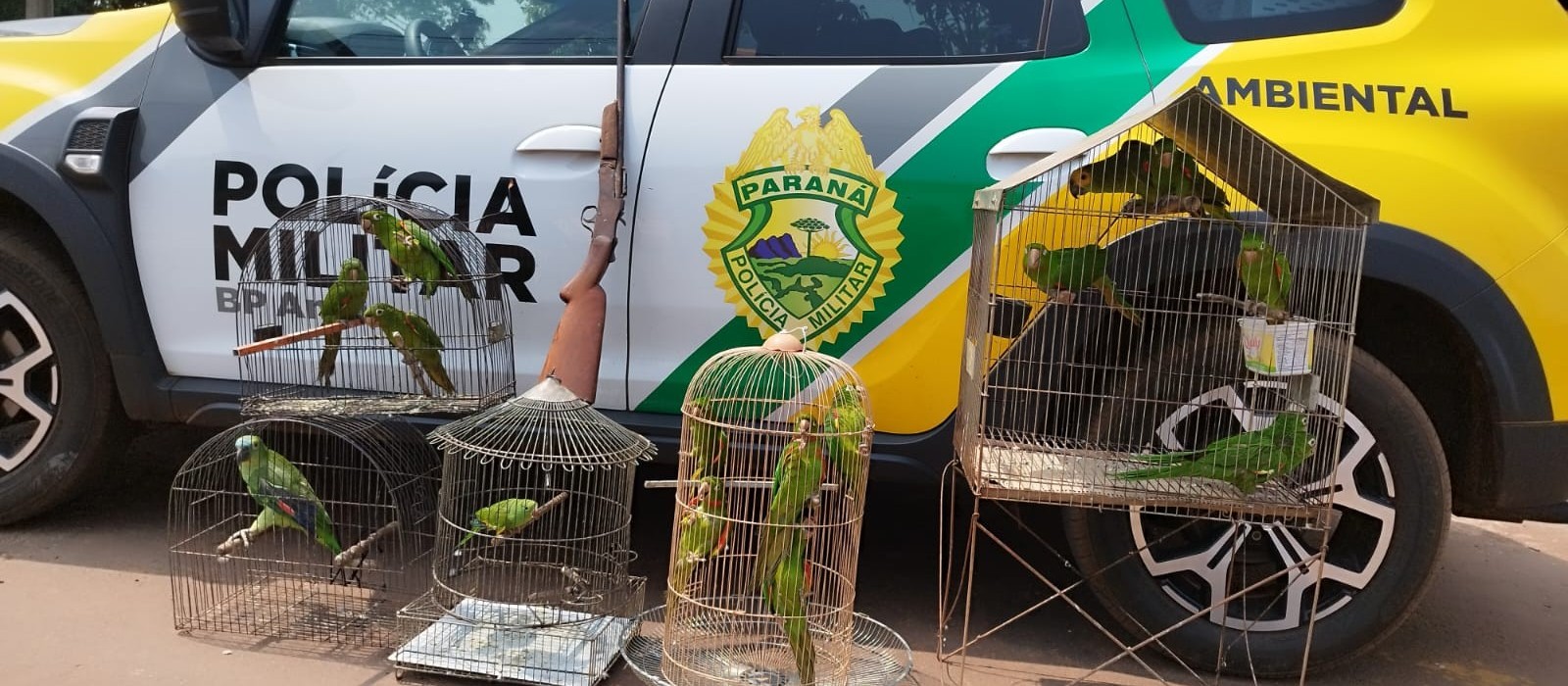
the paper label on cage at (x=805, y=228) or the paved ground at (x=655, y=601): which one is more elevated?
the paper label on cage at (x=805, y=228)

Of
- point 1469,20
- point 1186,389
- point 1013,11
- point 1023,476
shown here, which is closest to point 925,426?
point 1023,476

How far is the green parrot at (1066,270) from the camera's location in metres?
2.68

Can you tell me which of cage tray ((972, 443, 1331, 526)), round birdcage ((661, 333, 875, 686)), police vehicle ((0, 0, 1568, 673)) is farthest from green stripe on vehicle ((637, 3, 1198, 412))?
cage tray ((972, 443, 1331, 526))

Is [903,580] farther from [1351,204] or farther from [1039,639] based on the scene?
[1351,204]

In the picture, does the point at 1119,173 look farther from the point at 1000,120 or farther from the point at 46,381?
the point at 46,381

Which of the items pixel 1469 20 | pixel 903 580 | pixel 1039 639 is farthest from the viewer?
pixel 903 580

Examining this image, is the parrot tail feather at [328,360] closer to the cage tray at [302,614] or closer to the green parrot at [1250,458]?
the cage tray at [302,614]

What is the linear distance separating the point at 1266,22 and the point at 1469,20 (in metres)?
0.48

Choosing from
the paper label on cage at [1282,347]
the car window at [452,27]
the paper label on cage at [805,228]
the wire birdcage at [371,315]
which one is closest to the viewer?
the paper label on cage at [1282,347]

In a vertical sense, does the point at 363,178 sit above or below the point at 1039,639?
above

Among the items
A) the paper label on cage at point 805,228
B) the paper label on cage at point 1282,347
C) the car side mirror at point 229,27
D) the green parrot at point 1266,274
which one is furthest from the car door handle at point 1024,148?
the car side mirror at point 229,27

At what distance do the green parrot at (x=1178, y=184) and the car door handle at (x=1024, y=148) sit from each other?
0.26 metres

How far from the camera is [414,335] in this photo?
10.3ft

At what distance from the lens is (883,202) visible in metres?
2.97
